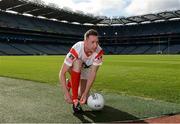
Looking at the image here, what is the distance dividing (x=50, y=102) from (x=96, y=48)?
7.35 feet

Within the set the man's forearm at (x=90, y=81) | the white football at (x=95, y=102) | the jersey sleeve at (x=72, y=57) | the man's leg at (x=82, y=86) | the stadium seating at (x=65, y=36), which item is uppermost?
the jersey sleeve at (x=72, y=57)

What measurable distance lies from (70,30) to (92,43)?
106610 millimetres

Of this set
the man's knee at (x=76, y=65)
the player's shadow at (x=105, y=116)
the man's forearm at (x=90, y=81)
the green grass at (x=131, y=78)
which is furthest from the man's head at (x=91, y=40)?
the green grass at (x=131, y=78)

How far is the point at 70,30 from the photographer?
369 feet

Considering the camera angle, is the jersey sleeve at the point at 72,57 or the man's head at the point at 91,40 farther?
the jersey sleeve at the point at 72,57

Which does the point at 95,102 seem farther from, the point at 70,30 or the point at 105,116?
the point at 70,30

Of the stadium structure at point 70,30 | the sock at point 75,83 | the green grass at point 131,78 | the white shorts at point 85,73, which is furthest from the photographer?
the stadium structure at point 70,30

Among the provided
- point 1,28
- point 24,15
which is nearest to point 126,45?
point 24,15

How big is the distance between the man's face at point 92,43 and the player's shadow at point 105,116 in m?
1.40

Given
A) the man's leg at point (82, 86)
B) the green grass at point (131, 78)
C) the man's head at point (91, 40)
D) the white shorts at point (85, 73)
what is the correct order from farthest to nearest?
the green grass at point (131, 78), the man's leg at point (82, 86), the white shorts at point (85, 73), the man's head at point (91, 40)

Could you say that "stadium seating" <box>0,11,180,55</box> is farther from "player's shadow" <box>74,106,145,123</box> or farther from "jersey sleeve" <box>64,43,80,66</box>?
"player's shadow" <box>74,106,145,123</box>

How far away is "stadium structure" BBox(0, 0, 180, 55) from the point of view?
90.1 metres

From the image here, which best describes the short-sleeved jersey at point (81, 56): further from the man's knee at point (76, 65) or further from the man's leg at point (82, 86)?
the man's leg at point (82, 86)

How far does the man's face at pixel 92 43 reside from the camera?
21.9 ft
